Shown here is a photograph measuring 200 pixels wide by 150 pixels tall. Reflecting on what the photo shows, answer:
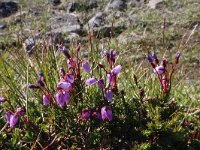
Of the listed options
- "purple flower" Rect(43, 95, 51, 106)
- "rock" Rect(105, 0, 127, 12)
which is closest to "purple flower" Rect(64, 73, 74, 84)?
"purple flower" Rect(43, 95, 51, 106)

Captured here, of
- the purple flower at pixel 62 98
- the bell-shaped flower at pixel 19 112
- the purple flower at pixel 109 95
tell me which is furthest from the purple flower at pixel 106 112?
the bell-shaped flower at pixel 19 112

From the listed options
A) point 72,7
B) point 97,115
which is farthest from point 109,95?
point 72,7

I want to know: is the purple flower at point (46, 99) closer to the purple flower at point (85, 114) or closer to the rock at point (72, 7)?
the purple flower at point (85, 114)

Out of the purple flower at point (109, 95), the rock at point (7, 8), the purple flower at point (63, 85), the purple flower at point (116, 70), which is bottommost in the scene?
the rock at point (7, 8)

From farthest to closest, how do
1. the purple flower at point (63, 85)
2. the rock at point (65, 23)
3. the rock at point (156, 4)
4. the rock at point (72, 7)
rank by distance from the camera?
the rock at point (72, 7)
the rock at point (156, 4)
the rock at point (65, 23)
the purple flower at point (63, 85)

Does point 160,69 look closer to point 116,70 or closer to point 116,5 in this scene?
point 116,70

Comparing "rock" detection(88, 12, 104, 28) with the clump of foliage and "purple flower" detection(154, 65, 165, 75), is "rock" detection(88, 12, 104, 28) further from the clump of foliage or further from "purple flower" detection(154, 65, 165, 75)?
"purple flower" detection(154, 65, 165, 75)
